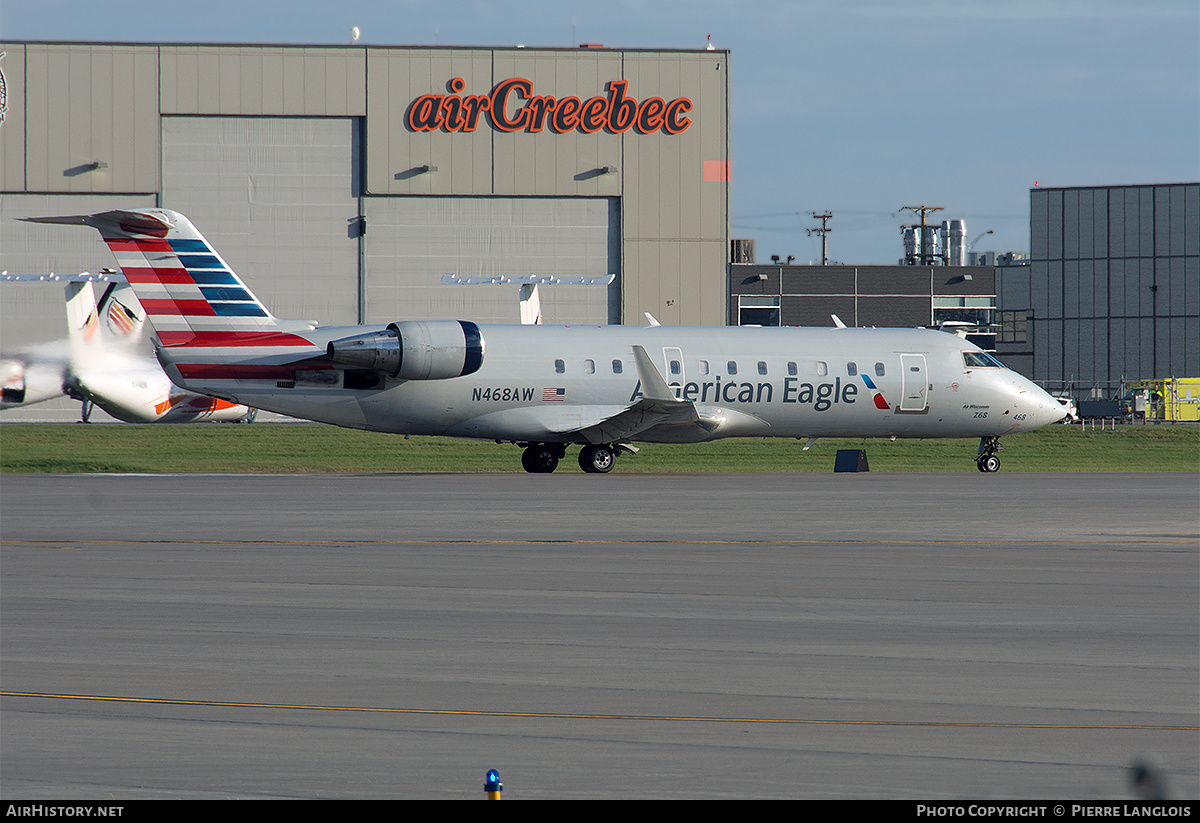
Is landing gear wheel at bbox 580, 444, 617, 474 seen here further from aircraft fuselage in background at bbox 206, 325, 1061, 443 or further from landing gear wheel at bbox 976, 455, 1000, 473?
landing gear wheel at bbox 976, 455, 1000, 473

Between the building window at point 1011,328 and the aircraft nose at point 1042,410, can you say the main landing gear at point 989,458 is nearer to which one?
the aircraft nose at point 1042,410

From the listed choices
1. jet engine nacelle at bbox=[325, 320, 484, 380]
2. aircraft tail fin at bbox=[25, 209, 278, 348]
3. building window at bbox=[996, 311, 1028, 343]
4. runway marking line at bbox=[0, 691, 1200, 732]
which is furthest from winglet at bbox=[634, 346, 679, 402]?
building window at bbox=[996, 311, 1028, 343]

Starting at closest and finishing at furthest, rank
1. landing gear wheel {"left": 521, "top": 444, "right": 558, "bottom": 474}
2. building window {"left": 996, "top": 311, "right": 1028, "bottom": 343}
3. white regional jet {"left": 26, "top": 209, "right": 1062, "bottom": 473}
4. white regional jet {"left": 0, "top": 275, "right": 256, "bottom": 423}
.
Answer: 1. white regional jet {"left": 26, "top": 209, "right": 1062, "bottom": 473}
2. white regional jet {"left": 0, "top": 275, "right": 256, "bottom": 423}
3. landing gear wheel {"left": 521, "top": 444, "right": 558, "bottom": 474}
4. building window {"left": 996, "top": 311, "right": 1028, "bottom": 343}

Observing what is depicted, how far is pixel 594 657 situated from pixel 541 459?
23.2 meters

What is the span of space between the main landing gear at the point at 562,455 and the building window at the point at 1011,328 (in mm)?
70575

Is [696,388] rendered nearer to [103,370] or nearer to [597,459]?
[597,459]

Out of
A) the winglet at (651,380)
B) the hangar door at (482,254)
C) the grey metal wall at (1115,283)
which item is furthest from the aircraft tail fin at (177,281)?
the grey metal wall at (1115,283)

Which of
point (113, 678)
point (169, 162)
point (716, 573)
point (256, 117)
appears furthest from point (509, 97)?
point (113, 678)

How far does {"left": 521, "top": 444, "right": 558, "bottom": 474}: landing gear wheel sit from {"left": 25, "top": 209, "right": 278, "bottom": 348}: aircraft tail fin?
7498 mm

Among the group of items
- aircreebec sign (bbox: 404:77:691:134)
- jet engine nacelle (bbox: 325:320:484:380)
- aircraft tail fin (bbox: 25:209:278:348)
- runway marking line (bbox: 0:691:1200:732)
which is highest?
aircreebec sign (bbox: 404:77:691:134)

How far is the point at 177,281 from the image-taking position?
92.5ft

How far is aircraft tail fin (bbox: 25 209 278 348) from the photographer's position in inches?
1102

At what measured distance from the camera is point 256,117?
5519 cm

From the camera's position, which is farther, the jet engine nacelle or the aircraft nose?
the aircraft nose
